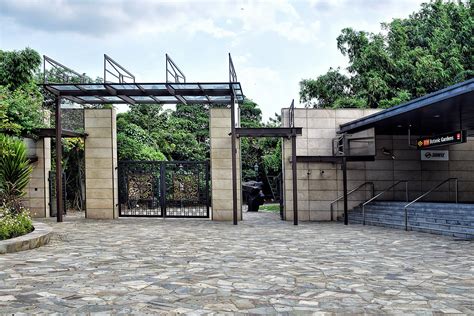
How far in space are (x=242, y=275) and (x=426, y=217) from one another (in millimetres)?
7864

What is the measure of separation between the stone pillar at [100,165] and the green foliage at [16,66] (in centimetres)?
706

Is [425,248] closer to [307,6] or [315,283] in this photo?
[315,283]

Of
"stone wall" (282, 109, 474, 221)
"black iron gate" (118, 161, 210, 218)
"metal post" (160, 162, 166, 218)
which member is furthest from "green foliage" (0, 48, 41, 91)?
"stone wall" (282, 109, 474, 221)

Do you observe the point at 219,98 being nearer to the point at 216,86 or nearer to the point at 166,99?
the point at 216,86

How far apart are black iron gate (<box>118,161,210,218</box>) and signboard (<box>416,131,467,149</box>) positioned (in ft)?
24.1

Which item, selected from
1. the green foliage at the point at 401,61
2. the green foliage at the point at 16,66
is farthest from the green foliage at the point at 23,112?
the green foliage at the point at 401,61

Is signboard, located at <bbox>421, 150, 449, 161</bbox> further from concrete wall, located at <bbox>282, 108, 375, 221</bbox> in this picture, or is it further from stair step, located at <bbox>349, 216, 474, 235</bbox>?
stair step, located at <bbox>349, 216, 474, 235</bbox>

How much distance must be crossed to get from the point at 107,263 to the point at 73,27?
47.1 ft

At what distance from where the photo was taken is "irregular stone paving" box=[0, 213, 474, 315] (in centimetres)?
468

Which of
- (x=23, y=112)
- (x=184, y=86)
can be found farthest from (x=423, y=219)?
(x=23, y=112)

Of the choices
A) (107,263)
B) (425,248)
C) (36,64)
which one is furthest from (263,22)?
(107,263)

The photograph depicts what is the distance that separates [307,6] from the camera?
57.1ft

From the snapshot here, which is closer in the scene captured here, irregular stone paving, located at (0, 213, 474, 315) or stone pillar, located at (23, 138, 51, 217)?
irregular stone paving, located at (0, 213, 474, 315)

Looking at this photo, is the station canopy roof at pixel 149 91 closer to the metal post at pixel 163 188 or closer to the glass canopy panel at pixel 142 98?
the glass canopy panel at pixel 142 98
